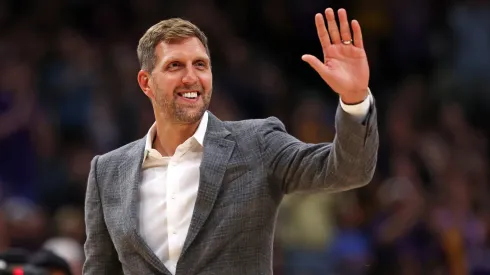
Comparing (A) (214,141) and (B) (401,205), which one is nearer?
(A) (214,141)

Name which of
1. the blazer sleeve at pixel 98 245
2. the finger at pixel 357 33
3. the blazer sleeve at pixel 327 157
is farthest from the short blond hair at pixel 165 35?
the finger at pixel 357 33

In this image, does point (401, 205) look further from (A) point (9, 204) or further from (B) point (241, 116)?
(A) point (9, 204)

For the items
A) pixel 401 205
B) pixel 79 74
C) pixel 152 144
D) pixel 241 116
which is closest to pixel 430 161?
pixel 401 205

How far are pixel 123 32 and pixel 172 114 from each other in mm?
6606

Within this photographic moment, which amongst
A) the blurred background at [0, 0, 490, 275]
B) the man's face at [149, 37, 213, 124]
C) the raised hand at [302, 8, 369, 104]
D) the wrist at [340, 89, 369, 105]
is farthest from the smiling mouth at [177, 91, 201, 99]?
the blurred background at [0, 0, 490, 275]

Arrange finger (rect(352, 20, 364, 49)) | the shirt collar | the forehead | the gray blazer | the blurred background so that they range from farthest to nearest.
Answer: the blurred background, the shirt collar, the forehead, the gray blazer, finger (rect(352, 20, 364, 49))

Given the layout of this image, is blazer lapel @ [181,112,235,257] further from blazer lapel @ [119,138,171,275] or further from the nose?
the nose

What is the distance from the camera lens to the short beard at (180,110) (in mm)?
3781

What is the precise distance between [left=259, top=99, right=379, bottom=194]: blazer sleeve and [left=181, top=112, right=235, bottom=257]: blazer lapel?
139 mm

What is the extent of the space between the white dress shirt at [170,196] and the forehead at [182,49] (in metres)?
0.27

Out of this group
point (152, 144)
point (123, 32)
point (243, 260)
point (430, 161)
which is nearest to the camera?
point (243, 260)

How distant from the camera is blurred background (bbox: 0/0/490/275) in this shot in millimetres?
8242

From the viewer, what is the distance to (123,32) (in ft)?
33.8

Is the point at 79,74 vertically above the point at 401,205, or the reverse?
the point at 79,74
